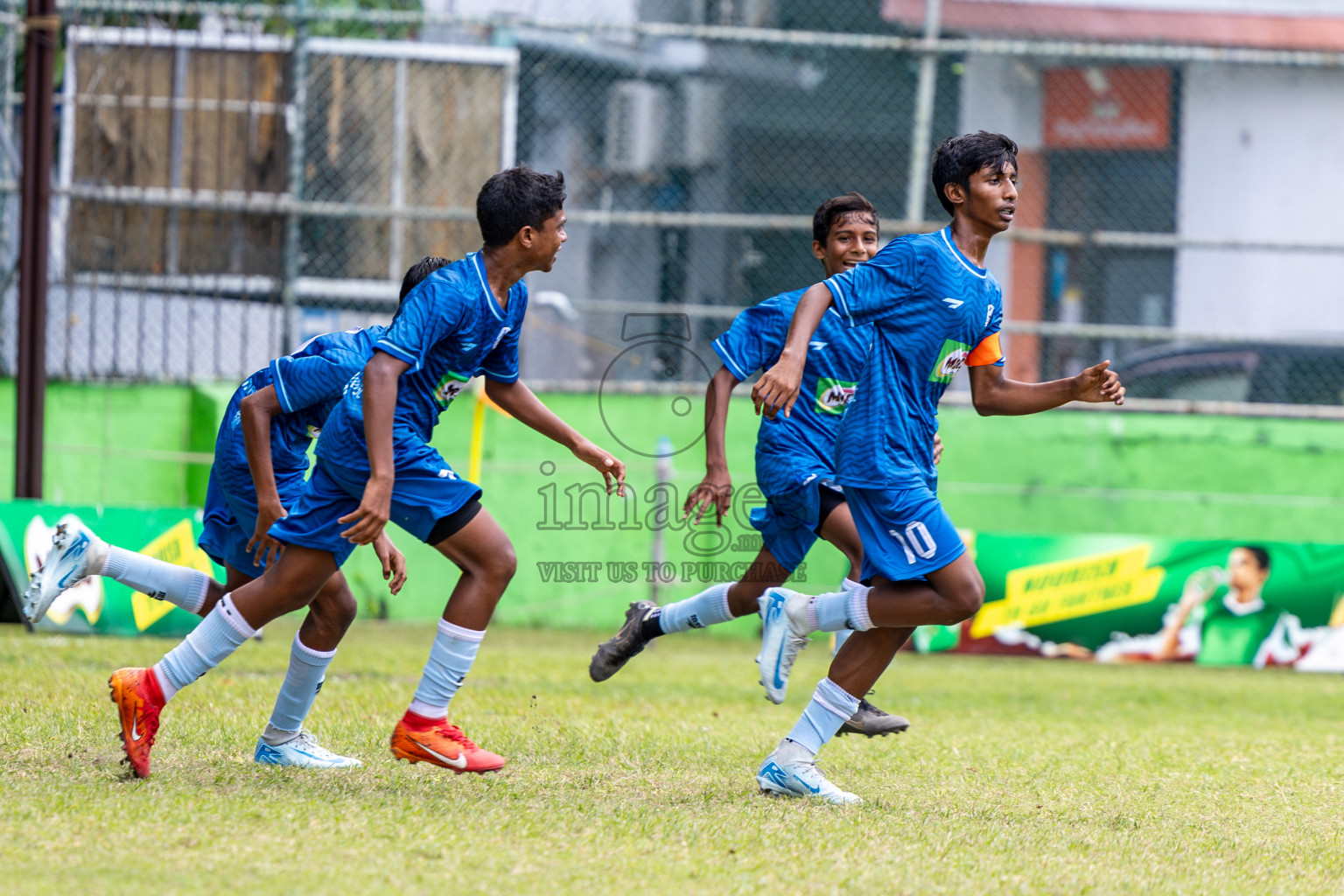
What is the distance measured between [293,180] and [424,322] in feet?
22.6

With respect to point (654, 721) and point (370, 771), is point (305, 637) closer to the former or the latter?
point (370, 771)

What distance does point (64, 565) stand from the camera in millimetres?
5195

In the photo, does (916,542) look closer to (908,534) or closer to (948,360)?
(908,534)

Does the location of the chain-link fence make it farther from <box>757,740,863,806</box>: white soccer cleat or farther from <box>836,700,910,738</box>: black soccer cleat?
<box>757,740,863,806</box>: white soccer cleat

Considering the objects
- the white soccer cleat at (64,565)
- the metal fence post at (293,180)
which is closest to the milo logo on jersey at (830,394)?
the white soccer cleat at (64,565)

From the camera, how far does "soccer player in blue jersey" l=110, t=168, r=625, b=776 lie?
4.12 m

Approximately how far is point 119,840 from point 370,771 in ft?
3.85

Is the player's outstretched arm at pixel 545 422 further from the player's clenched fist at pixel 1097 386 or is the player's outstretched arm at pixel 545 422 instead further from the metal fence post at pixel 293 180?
the metal fence post at pixel 293 180

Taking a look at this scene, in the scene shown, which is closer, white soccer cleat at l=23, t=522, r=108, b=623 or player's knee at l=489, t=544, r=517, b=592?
player's knee at l=489, t=544, r=517, b=592

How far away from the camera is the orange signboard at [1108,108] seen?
11023mm

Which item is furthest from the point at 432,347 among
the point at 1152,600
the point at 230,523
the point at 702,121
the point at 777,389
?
the point at 702,121

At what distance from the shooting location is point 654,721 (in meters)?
5.91

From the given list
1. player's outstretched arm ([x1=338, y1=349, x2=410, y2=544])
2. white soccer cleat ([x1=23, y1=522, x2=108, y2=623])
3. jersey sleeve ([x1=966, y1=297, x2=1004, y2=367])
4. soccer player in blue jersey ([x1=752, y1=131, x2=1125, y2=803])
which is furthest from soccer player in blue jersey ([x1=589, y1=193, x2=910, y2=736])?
white soccer cleat ([x1=23, y1=522, x2=108, y2=623])

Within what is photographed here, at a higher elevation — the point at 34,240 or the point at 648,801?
the point at 34,240
